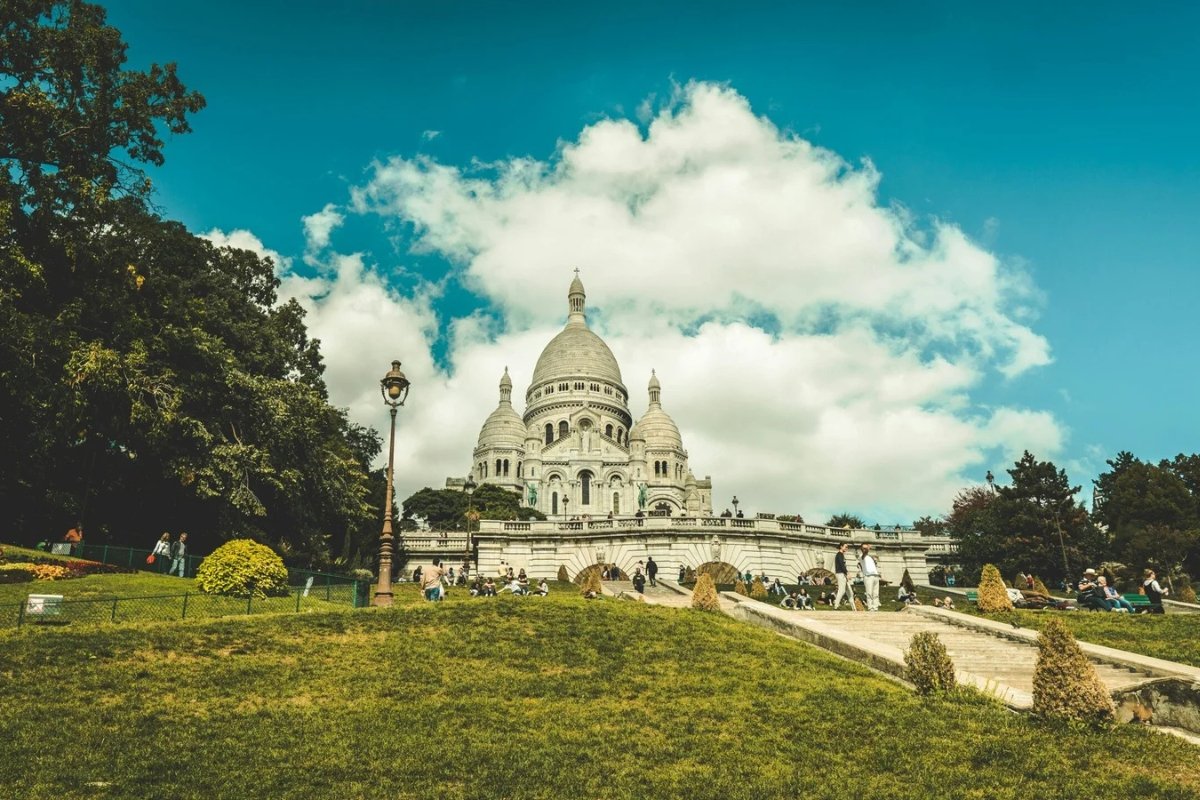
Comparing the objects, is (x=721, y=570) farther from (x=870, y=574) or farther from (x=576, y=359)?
(x=576, y=359)

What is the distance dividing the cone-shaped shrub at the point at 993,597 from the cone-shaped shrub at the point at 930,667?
33.7 feet

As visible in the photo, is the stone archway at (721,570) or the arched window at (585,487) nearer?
the stone archway at (721,570)

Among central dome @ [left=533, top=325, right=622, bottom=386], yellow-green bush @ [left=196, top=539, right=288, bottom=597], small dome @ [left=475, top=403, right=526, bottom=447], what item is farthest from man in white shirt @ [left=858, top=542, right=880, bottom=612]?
central dome @ [left=533, top=325, right=622, bottom=386]

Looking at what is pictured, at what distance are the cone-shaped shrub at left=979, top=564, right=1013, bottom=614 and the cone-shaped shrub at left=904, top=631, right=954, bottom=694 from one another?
10.3m

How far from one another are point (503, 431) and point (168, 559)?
248ft

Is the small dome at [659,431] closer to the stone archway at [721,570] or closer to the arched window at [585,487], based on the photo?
the arched window at [585,487]

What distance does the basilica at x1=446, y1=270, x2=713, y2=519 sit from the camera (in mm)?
93188

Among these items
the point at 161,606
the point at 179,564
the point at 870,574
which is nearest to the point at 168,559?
the point at 179,564

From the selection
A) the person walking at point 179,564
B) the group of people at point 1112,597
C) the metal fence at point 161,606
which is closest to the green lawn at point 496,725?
the metal fence at point 161,606

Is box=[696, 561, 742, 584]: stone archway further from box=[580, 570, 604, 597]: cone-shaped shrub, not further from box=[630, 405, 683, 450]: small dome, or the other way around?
box=[630, 405, 683, 450]: small dome

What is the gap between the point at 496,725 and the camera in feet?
35.1

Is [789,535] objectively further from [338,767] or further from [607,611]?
[338,767]

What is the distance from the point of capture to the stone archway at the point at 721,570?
42.4m

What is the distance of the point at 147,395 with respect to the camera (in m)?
25.6
